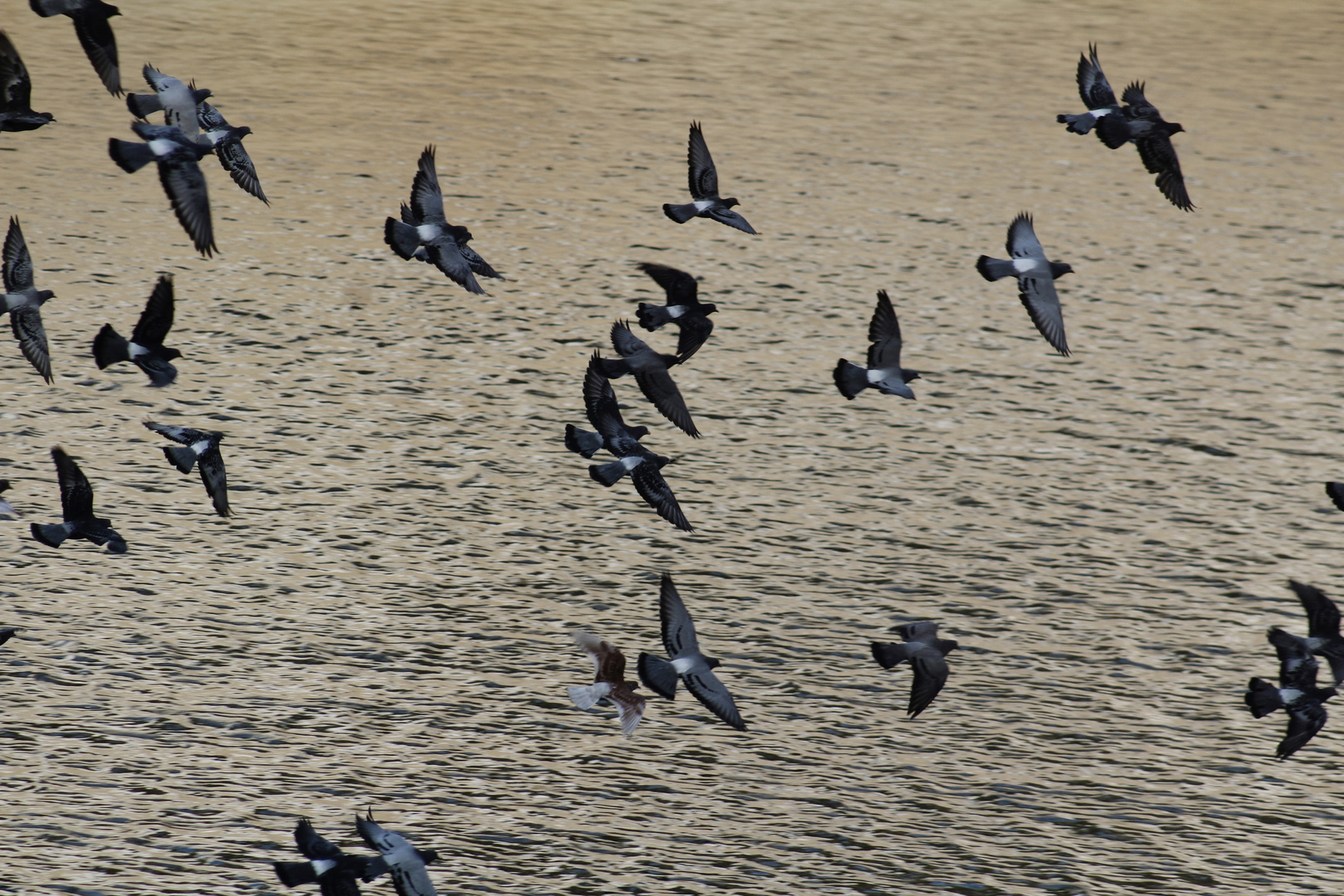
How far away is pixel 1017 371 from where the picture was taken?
970 centimetres

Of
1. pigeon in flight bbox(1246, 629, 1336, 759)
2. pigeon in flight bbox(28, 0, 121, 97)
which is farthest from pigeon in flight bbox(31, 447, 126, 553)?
pigeon in flight bbox(1246, 629, 1336, 759)

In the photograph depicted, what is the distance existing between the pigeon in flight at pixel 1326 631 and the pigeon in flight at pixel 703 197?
276 centimetres

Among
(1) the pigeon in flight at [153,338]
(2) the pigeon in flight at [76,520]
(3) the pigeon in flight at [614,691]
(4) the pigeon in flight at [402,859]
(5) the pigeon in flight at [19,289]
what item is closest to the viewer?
(4) the pigeon in flight at [402,859]

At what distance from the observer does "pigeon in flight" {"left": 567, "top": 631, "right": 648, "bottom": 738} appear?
20.7 feet

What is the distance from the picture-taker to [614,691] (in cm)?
639

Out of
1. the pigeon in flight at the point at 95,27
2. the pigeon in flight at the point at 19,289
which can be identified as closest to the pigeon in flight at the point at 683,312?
the pigeon in flight at the point at 95,27

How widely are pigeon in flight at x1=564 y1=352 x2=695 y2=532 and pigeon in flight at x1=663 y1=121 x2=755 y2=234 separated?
794mm

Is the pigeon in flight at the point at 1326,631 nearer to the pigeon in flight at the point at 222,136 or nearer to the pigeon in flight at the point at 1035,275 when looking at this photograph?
→ the pigeon in flight at the point at 1035,275

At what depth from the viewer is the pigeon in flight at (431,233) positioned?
7395mm

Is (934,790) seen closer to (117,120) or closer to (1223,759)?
(1223,759)

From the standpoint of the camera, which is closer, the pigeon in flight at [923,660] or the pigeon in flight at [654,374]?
the pigeon in flight at [923,660]

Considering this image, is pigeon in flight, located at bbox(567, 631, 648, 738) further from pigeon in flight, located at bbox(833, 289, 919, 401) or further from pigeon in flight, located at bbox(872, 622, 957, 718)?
pigeon in flight, located at bbox(833, 289, 919, 401)

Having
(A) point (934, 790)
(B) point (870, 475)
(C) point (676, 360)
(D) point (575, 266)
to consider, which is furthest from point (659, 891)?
(D) point (575, 266)

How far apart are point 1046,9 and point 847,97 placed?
350 cm
